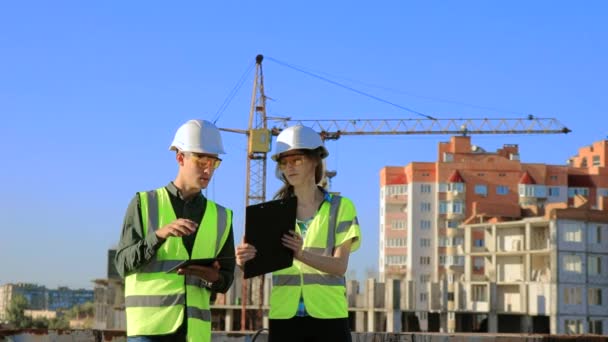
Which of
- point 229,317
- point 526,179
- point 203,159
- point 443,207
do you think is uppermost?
point 526,179

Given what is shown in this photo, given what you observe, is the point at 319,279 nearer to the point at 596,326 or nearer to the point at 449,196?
the point at 596,326

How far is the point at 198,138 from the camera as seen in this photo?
223 inches

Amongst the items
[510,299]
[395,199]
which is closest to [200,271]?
[510,299]

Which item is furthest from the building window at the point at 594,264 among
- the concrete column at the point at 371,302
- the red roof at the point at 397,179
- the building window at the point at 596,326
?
the red roof at the point at 397,179

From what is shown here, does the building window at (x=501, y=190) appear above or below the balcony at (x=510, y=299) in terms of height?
above

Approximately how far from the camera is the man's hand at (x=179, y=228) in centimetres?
520

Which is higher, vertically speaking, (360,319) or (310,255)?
(310,255)

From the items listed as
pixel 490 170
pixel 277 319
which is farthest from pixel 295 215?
pixel 490 170

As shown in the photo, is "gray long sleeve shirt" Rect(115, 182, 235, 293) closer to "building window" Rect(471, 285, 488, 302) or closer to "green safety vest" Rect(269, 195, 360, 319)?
"green safety vest" Rect(269, 195, 360, 319)

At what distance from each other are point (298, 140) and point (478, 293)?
8989cm

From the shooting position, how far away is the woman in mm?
5801

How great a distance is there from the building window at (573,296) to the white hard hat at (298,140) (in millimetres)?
82784

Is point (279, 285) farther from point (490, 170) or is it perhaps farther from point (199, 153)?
point (490, 170)

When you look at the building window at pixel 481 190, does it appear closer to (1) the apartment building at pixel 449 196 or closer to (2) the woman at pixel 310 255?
(1) the apartment building at pixel 449 196
